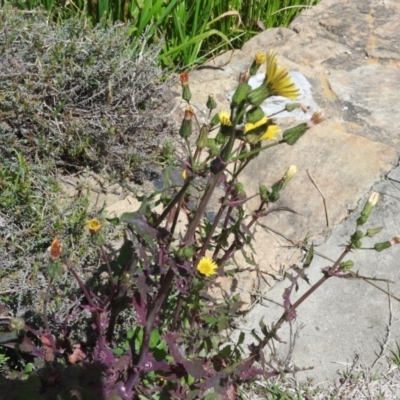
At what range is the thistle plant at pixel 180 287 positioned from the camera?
131cm

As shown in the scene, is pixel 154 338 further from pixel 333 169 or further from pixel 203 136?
pixel 333 169

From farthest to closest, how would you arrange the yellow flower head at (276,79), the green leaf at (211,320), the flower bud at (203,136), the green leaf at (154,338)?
the green leaf at (211,320) < the green leaf at (154,338) < the flower bud at (203,136) < the yellow flower head at (276,79)

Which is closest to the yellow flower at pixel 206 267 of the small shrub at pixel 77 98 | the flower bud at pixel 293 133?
the flower bud at pixel 293 133

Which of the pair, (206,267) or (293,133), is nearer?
(293,133)

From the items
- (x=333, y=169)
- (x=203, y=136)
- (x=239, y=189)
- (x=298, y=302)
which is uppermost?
(x=203, y=136)

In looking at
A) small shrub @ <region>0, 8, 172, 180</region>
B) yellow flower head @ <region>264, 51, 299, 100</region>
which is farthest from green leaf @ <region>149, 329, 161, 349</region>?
small shrub @ <region>0, 8, 172, 180</region>

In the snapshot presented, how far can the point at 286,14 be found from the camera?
3518 millimetres

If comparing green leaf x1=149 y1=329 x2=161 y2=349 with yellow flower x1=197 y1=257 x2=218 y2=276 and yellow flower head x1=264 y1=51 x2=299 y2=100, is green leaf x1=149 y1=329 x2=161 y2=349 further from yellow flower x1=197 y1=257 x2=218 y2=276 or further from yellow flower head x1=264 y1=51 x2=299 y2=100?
yellow flower head x1=264 y1=51 x2=299 y2=100

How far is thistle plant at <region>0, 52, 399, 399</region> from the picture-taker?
131 centimetres

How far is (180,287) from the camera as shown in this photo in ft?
4.74

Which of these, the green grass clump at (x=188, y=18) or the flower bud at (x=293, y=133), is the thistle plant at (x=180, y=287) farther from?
the green grass clump at (x=188, y=18)

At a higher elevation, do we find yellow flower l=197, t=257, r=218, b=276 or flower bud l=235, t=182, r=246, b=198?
flower bud l=235, t=182, r=246, b=198

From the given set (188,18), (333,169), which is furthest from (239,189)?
(188,18)

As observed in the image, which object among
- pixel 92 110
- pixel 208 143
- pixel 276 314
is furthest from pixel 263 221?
pixel 208 143
